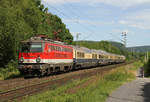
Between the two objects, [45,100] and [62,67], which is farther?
[62,67]

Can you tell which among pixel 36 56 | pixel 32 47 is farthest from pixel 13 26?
pixel 36 56

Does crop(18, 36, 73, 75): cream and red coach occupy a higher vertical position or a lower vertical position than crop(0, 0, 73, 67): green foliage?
lower

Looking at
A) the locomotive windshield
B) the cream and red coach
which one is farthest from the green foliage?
the locomotive windshield

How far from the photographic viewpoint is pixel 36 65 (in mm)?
19172

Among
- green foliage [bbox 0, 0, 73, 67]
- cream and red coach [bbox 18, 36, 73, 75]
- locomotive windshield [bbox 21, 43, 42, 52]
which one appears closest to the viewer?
cream and red coach [bbox 18, 36, 73, 75]

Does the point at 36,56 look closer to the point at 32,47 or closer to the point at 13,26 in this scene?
the point at 32,47

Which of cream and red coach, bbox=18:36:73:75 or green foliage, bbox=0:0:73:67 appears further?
green foliage, bbox=0:0:73:67

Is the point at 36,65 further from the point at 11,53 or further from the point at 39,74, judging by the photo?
the point at 11,53

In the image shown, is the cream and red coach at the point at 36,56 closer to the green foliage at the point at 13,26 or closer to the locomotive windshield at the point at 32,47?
the locomotive windshield at the point at 32,47

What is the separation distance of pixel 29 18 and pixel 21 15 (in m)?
1.43

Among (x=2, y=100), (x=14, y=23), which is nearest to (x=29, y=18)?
(x=14, y=23)

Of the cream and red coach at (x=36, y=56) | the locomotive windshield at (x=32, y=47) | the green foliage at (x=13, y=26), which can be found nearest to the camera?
the cream and red coach at (x=36, y=56)

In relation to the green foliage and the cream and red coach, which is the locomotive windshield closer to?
the cream and red coach

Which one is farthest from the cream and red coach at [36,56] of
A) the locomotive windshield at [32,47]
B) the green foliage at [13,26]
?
the green foliage at [13,26]
